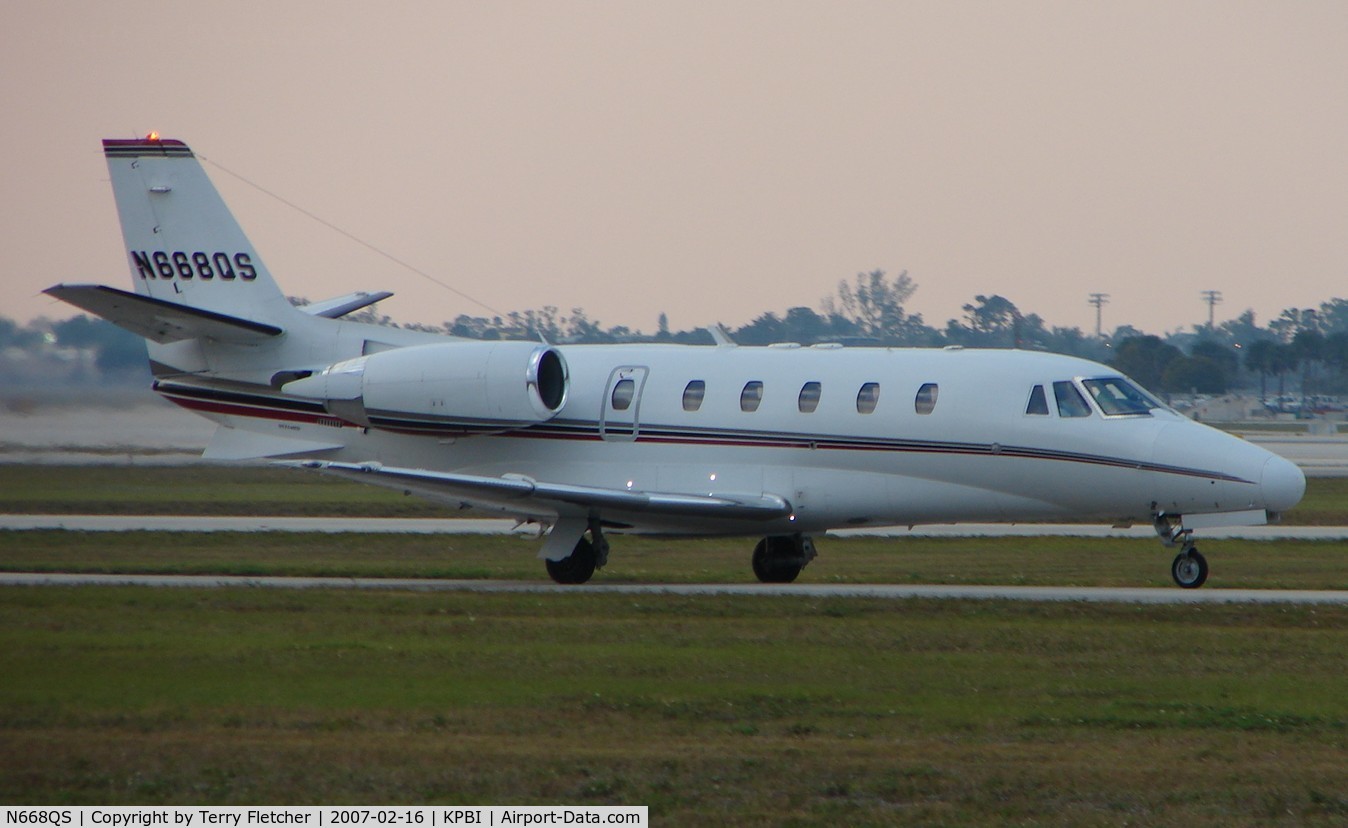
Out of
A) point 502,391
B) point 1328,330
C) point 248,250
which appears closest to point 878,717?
point 502,391

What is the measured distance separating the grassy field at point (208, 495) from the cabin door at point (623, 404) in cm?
1087

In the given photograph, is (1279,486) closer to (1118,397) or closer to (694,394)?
(1118,397)

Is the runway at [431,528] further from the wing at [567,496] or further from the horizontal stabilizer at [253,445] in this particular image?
the wing at [567,496]

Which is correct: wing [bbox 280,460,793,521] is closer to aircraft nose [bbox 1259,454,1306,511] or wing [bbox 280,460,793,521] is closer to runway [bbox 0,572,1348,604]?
runway [bbox 0,572,1348,604]

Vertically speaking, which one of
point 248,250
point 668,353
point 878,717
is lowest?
point 878,717

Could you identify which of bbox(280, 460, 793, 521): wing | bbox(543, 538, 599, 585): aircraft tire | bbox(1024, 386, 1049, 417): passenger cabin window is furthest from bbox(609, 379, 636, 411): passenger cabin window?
bbox(1024, 386, 1049, 417): passenger cabin window

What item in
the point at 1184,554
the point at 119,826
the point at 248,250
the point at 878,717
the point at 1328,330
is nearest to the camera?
the point at 119,826

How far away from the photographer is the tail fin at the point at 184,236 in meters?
24.1

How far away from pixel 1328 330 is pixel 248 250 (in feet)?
445

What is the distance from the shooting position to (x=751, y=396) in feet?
71.2

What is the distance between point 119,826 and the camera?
822cm

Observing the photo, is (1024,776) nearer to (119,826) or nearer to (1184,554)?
(119,826)

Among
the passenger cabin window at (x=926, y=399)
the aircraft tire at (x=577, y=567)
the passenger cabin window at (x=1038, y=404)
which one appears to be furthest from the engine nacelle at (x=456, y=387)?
the passenger cabin window at (x=1038, y=404)

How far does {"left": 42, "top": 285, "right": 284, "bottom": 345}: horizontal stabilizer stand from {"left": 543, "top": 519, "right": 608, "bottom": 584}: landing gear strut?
556cm
